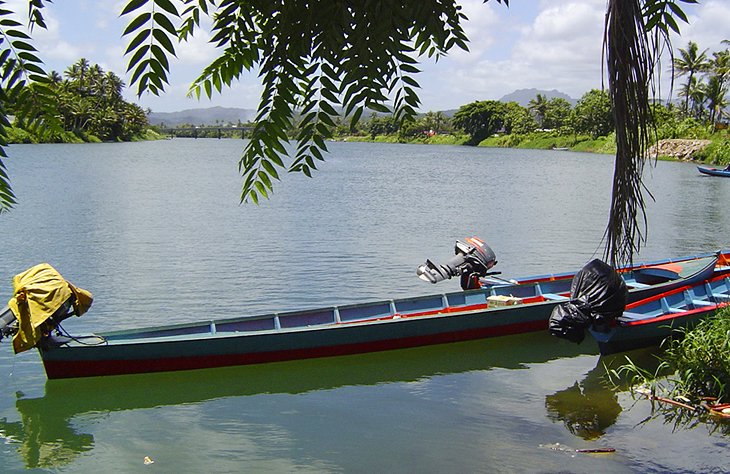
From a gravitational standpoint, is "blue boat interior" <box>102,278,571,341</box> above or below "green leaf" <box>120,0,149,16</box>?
below

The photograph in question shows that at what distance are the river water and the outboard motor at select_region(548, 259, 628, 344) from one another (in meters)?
1.19

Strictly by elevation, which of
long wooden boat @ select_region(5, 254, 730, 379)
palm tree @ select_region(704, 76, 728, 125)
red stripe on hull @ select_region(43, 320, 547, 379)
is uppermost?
palm tree @ select_region(704, 76, 728, 125)

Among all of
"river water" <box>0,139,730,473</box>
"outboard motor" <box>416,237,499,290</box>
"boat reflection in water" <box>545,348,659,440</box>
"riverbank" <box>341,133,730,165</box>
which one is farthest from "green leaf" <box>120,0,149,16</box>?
"riverbank" <box>341,133,730,165</box>

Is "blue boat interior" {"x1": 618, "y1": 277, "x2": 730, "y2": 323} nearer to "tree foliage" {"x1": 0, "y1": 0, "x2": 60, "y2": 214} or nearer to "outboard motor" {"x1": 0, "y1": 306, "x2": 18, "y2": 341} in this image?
"outboard motor" {"x1": 0, "y1": 306, "x2": 18, "y2": 341}

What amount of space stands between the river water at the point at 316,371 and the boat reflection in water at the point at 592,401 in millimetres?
41

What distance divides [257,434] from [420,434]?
2.22 m

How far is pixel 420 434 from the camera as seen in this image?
401 inches

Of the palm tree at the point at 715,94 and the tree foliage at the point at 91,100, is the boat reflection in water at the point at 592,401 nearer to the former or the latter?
the tree foliage at the point at 91,100

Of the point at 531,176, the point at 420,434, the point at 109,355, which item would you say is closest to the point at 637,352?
the point at 420,434

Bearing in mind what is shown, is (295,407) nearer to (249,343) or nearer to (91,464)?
(249,343)

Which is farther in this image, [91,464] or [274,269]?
[274,269]

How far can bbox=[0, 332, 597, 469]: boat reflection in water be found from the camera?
1021cm

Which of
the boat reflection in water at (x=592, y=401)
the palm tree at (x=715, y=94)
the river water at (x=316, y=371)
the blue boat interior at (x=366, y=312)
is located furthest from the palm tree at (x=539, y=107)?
the boat reflection in water at (x=592, y=401)

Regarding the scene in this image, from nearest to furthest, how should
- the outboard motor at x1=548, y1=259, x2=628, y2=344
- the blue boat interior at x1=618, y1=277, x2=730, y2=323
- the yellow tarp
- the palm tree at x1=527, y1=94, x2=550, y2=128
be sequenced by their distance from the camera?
the yellow tarp, the outboard motor at x1=548, y1=259, x2=628, y2=344, the blue boat interior at x1=618, y1=277, x2=730, y2=323, the palm tree at x1=527, y1=94, x2=550, y2=128
